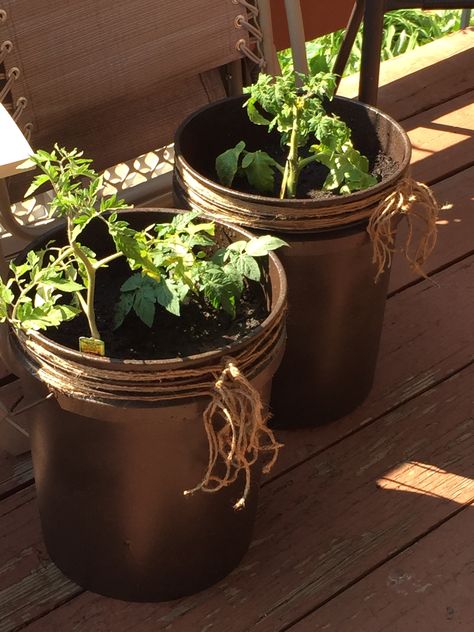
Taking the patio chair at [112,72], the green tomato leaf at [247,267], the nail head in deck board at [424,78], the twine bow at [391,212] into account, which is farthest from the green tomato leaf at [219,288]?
the nail head in deck board at [424,78]

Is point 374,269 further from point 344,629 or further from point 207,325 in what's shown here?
point 344,629

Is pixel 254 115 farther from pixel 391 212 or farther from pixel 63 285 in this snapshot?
pixel 63 285

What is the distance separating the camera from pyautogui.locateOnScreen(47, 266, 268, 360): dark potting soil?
1.42 metres

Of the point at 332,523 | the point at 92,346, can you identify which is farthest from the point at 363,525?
the point at 92,346

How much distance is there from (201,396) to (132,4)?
0.84 metres

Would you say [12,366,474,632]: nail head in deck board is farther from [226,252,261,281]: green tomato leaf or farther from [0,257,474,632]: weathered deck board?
[226,252,261,281]: green tomato leaf

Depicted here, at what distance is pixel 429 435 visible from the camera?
6.23ft

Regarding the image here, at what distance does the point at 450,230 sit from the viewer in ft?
7.81

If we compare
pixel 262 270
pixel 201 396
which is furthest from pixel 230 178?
pixel 201 396

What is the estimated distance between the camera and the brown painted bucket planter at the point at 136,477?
130 centimetres

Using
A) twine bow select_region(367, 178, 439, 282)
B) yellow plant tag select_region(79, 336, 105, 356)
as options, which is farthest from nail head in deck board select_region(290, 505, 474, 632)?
yellow plant tag select_region(79, 336, 105, 356)

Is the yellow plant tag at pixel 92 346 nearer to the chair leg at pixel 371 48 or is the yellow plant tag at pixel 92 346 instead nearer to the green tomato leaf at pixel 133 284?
the green tomato leaf at pixel 133 284

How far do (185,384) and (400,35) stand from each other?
2.56 meters

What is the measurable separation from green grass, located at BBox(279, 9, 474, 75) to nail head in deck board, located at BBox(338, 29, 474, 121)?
0.41m
